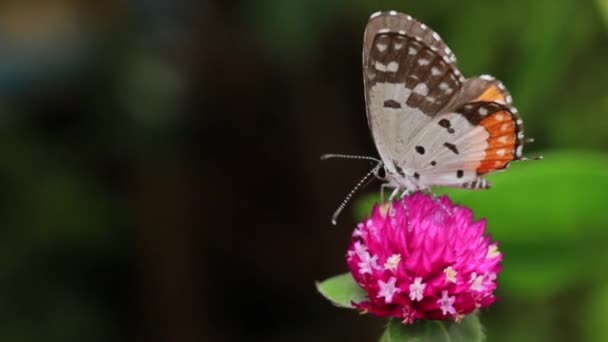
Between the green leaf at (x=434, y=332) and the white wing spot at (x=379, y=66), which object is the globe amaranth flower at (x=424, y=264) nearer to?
the green leaf at (x=434, y=332)

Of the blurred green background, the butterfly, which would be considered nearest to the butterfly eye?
the butterfly

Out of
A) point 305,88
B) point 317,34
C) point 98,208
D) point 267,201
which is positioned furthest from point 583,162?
point 98,208

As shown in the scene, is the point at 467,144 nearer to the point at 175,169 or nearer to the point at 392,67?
the point at 392,67

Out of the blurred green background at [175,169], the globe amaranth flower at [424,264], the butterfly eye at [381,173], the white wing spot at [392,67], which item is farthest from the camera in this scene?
the blurred green background at [175,169]

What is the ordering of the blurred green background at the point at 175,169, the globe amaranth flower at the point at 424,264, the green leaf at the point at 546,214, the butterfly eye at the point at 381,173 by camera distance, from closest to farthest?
the globe amaranth flower at the point at 424,264
the butterfly eye at the point at 381,173
the green leaf at the point at 546,214
the blurred green background at the point at 175,169

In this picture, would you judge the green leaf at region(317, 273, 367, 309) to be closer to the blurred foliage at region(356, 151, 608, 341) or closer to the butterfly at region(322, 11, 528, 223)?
the butterfly at region(322, 11, 528, 223)

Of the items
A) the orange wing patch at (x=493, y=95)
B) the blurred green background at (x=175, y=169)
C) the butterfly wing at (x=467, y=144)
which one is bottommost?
the blurred green background at (x=175, y=169)

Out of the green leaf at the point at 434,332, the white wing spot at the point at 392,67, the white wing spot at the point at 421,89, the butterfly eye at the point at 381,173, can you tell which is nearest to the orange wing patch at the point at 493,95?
the white wing spot at the point at 421,89
